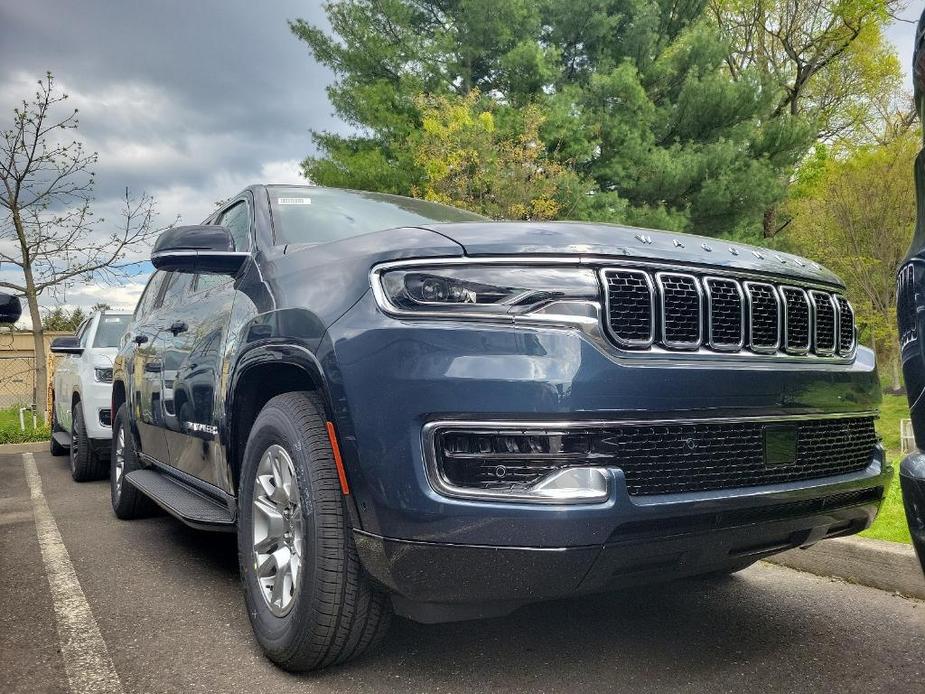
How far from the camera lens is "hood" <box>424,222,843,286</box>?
244 centimetres

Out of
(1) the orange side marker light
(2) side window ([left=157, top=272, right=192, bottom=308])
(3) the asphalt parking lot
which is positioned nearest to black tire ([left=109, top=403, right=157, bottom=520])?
(2) side window ([left=157, top=272, right=192, bottom=308])

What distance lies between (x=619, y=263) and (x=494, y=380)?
1.73 ft

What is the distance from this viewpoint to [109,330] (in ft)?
29.9

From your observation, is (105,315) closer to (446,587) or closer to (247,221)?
(247,221)

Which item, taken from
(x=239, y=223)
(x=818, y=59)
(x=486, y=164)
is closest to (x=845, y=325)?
(x=239, y=223)

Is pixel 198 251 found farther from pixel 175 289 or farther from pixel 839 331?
pixel 839 331

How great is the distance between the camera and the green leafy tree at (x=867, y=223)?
67.1 feet

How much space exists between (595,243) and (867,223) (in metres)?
21.0

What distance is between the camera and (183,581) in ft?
13.5

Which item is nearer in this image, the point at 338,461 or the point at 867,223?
the point at 338,461

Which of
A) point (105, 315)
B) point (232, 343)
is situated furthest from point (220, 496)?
point (105, 315)

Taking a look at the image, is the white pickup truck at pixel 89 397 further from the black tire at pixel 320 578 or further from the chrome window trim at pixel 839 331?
the chrome window trim at pixel 839 331

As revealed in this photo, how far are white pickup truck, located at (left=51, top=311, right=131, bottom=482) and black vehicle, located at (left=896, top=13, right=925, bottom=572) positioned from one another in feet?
22.5

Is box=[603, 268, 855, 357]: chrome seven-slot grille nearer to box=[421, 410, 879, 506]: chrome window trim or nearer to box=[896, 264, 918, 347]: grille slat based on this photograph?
box=[421, 410, 879, 506]: chrome window trim
